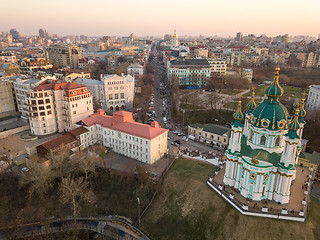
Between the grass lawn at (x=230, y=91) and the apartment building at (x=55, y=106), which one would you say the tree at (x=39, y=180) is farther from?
the grass lawn at (x=230, y=91)

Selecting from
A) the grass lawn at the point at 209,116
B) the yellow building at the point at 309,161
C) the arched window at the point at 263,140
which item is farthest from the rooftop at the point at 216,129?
the arched window at the point at 263,140

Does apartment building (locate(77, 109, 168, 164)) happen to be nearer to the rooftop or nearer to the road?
the road

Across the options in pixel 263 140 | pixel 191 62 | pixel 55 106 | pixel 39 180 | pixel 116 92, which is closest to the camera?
pixel 263 140

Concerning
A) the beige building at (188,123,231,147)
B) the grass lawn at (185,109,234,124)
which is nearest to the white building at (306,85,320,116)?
the grass lawn at (185,109,234,124)

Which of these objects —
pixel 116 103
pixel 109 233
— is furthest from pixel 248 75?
pixel 109 233

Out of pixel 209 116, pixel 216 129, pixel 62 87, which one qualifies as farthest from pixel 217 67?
pixel 62 87

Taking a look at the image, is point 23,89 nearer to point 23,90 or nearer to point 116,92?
point 23,90
